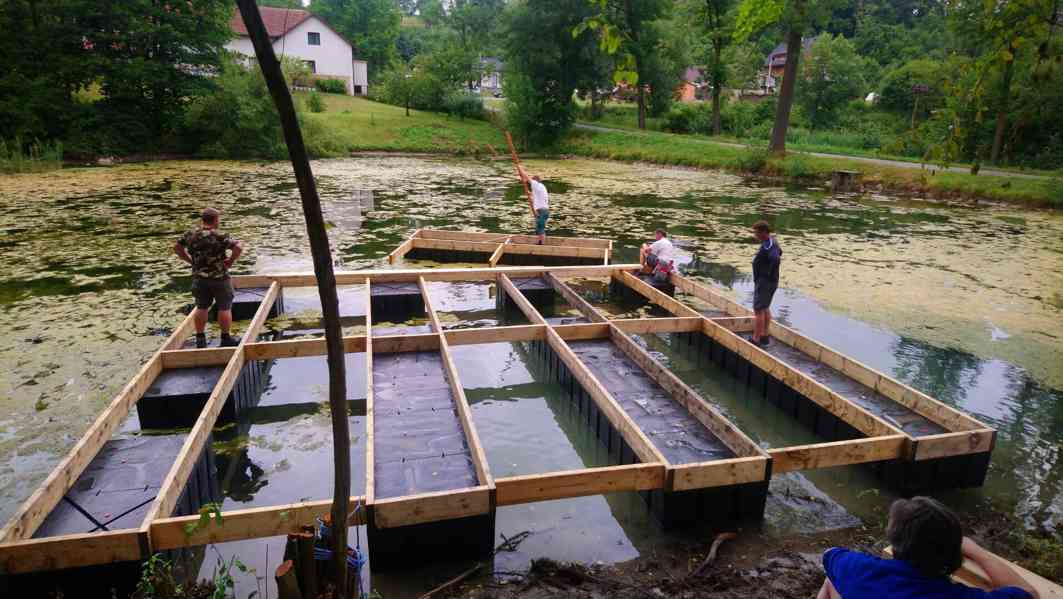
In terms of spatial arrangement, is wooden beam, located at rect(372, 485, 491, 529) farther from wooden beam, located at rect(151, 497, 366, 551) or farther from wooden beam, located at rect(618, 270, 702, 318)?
wooden beam, located at rect(618, 270, 702, 318)

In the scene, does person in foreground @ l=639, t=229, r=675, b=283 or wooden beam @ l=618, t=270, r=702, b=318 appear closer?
wooden beam @ l=618, t=270, r=702, b=318

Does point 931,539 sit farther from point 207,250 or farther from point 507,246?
point 507,246

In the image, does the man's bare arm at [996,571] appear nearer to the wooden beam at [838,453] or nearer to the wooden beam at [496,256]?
the wooden beam at [838,453]

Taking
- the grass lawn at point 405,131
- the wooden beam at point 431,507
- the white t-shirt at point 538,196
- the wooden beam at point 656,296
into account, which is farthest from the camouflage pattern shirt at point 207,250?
the grass lawn at point 405,131

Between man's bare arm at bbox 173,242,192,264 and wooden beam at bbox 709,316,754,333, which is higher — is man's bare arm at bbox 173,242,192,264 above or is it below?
above

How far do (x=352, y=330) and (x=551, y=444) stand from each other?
127 inches

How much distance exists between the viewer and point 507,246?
10.8 metres

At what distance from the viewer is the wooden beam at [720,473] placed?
4035mm

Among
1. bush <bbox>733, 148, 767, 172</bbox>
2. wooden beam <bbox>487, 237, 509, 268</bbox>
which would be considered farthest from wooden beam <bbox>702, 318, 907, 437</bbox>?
bush <bbox>733, 148, 767, 172</bbox>

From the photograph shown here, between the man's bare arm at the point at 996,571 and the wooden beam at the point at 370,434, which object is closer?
the man's bare arm at the point at 996,571

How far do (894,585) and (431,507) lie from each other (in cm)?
241

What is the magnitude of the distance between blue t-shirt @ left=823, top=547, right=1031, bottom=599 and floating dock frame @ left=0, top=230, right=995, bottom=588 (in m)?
1.94

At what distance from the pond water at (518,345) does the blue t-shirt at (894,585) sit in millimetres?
2017

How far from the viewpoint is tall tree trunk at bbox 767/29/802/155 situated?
21109mm
